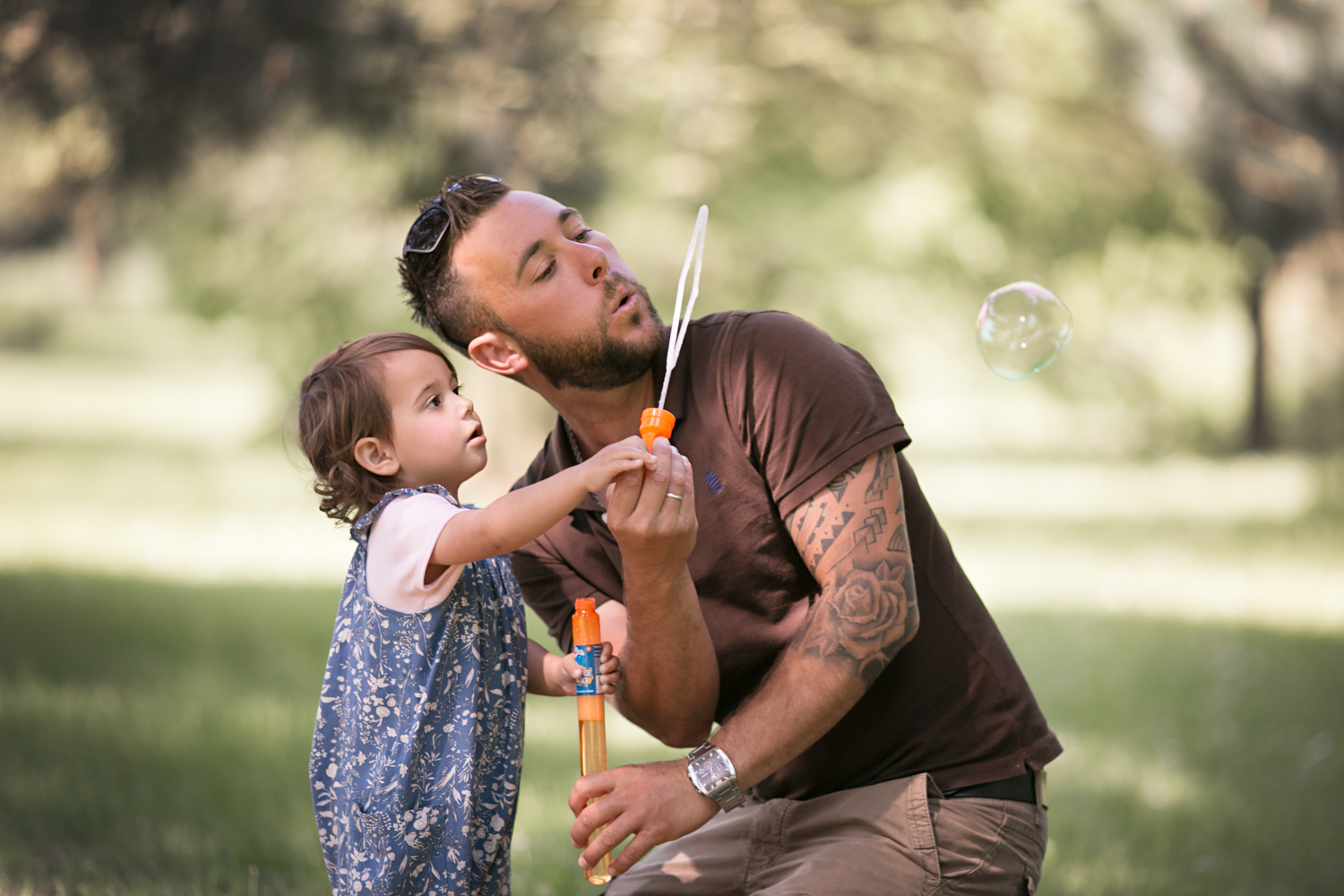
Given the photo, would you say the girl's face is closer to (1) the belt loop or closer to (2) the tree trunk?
(1) the belt loop

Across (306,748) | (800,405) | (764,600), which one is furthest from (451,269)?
(306,748)

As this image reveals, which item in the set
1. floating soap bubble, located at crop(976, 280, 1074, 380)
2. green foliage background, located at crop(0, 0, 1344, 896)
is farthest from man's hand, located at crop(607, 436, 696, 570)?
floating soap bubble, located at crop(976, 280, 1074, 380)

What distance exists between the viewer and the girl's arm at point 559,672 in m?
2.32

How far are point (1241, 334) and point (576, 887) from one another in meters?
20.5

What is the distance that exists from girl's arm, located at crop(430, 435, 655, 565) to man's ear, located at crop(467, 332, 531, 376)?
0.52 m

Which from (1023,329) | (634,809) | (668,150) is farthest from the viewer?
(668,150)

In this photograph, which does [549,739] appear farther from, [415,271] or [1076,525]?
[1076,525]

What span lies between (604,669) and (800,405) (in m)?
0.62

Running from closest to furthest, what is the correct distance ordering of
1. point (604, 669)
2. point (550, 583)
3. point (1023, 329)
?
1. point (604, 669)
2. point (550, 583)
3. point (1023, 329)

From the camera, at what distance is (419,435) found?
2361 mm

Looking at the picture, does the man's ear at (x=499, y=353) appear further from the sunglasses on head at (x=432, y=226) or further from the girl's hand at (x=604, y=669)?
the girl's hand at (x=604, y=669)

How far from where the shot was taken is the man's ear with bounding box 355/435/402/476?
93.1 inches

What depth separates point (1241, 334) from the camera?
21.3 m

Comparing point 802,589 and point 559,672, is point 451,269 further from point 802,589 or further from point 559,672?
point 802,589
